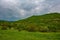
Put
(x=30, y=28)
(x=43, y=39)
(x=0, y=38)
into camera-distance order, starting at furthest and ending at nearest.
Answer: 1. (x=30, y=28)
2. (x=43, y=39)
3. (x=0, y=38)

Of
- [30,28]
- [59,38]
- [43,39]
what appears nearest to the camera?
[43,39]

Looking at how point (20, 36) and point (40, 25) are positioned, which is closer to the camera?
point (20, 36)

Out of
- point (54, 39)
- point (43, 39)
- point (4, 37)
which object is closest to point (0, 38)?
point (4, 37)

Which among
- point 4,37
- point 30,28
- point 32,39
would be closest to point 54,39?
point 32,39

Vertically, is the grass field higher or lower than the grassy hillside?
lower

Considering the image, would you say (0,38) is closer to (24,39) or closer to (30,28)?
(24,39)

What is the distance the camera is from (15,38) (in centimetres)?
4484

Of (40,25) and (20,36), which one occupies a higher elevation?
(40,25)

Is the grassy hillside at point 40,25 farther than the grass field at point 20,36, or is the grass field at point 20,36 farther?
the grassy hillside at point 40,25

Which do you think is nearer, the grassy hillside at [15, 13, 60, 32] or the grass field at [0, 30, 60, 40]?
the grass field at [0, 30, 60, 40]

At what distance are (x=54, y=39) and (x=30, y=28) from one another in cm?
2948

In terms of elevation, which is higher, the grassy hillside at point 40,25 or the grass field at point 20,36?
the grassy hillside at point 40,25

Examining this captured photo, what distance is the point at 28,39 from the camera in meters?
44.8

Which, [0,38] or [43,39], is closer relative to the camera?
[0,38]
